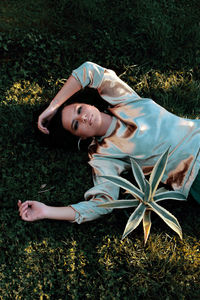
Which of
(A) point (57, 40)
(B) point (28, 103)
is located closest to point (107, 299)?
(B) point (28, 103)

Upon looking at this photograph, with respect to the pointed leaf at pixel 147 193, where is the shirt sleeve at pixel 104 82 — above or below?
above

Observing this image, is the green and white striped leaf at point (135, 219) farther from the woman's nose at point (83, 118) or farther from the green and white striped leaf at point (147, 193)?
the woman's nose at point (83, 118)

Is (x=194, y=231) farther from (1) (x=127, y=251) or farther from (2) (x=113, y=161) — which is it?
(2) (x=113, y=161)

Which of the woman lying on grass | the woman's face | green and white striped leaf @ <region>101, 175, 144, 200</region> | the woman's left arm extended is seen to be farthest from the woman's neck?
the woman's left arm extended

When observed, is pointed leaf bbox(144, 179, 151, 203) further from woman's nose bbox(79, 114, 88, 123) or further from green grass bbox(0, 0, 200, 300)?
woman's nose bbox(79, 114, 88, 123)

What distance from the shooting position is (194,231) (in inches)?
138

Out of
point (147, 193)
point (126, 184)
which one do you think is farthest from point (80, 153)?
point (147, 193)

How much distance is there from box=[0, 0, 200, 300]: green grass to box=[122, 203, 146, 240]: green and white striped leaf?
1.47 feet

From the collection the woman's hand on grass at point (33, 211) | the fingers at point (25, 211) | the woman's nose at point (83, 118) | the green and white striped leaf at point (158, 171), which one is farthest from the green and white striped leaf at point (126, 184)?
the fingers at point (25, 211)

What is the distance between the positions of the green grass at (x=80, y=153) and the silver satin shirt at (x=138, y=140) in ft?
1.44

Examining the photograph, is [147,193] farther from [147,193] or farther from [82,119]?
[82,119]

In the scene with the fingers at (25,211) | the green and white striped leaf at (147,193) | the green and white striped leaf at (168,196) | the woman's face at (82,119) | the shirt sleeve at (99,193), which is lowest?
the fingers at (25,211)

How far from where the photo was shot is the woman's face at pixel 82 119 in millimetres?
3299

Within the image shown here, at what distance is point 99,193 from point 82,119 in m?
0.81
